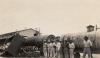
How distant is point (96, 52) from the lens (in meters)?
24.3

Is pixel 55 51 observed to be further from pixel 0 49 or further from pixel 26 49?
pixel 0 49

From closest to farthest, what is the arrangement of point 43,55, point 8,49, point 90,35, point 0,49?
point 90,35 → point 43,55 → point 8,49 → point 0,49

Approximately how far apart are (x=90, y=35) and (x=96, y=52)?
5.68ft

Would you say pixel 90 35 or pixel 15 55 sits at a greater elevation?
pixel 90 35

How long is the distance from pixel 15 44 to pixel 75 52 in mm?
9318

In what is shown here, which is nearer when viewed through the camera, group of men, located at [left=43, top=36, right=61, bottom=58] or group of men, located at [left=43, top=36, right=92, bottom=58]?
group of men, located at [left=43, top=36, right=92, bottom=58]

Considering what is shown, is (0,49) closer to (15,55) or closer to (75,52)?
(15,55)

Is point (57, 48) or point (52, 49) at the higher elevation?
point (57, 48)

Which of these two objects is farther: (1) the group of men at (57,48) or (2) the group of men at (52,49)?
(2) the group of men at (52,49)

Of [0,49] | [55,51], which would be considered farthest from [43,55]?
[0,49]

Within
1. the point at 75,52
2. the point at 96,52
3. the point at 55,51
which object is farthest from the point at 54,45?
the point at 96,52

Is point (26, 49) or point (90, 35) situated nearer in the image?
point (90, 35)

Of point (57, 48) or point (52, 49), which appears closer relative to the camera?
point (57, 48)

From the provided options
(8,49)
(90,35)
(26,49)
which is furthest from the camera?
(26,49)
